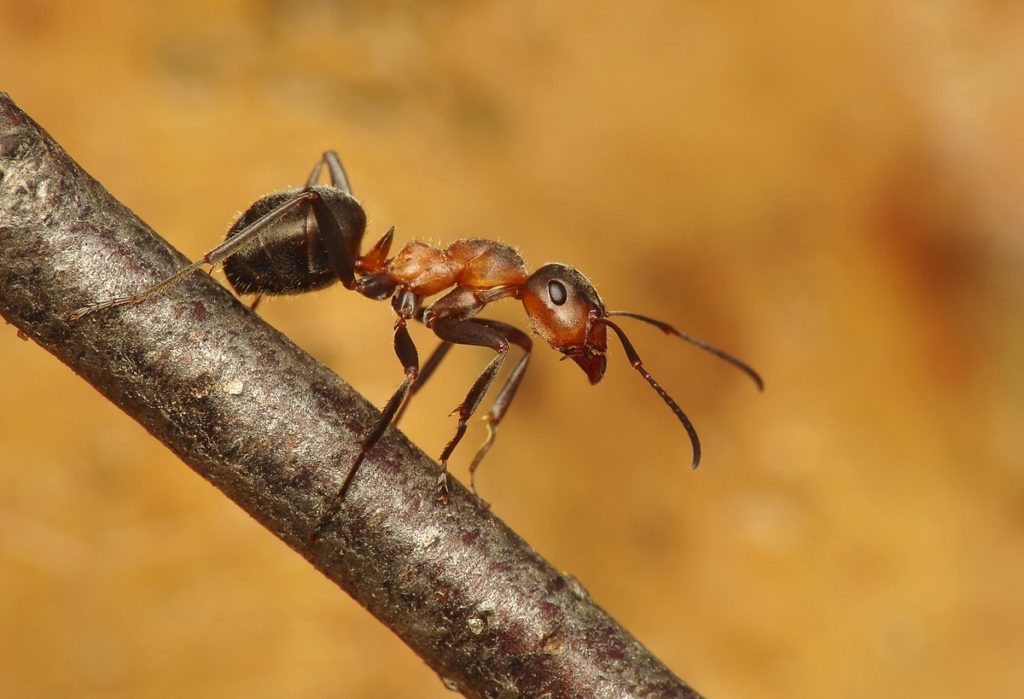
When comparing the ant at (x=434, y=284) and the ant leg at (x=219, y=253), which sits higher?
the ant at (x=434, y=284)

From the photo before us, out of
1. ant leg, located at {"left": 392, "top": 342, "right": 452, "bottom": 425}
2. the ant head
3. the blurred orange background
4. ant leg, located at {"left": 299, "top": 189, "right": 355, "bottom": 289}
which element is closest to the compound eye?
the ant head

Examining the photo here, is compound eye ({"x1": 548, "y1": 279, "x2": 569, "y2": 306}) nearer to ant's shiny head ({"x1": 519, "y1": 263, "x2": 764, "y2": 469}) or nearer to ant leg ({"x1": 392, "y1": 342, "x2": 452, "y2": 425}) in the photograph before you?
ant's shiny head ({"x1": 519, "y1": 263, "x2": 764, "y2": 469})

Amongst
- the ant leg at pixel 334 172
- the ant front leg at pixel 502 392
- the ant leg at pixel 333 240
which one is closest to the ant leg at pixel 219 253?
the ant leg at pixel 333 240

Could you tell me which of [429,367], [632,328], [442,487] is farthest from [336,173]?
[632,328]

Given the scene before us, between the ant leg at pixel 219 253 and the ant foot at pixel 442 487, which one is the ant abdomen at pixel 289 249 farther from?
the ant foot at pixel 442 487

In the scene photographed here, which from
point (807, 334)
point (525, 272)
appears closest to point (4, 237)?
point (525, 272)

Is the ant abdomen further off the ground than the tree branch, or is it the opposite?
the ant abdomen

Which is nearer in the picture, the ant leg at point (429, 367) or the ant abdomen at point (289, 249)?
the ant leg at point (429, 367)

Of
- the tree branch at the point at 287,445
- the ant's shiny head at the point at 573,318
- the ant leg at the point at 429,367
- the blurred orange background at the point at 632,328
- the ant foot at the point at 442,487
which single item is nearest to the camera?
the tree branch at the point at 287,445
